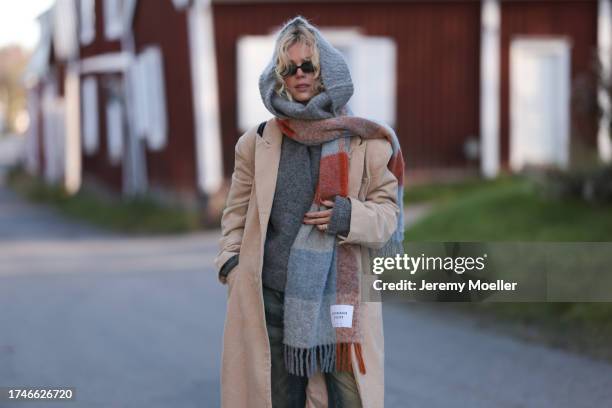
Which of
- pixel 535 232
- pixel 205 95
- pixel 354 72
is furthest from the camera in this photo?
pixel 354 72

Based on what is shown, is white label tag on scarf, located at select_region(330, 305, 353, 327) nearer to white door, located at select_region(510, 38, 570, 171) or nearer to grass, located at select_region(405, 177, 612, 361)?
grass, located at select_region(405, 177, 612, 361)

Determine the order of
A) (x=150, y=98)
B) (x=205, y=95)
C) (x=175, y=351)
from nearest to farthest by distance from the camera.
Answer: (x=175, y=351), (x=205, y=95), (x=150, y=98)

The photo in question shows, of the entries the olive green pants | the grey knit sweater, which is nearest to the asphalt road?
the olive green pants

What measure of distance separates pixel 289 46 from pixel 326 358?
1.21 metres

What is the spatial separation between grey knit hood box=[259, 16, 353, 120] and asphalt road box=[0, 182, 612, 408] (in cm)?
248

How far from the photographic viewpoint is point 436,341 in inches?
284

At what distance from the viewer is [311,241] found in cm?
366

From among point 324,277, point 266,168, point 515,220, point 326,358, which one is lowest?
point 326,358

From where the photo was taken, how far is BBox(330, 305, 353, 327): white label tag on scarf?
3664 mm

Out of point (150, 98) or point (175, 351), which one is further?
point (150, 98)

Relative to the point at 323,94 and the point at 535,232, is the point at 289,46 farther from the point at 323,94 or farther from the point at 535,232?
the point at 535,232

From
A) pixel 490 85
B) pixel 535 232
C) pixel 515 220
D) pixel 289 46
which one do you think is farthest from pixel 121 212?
pixel 289 46

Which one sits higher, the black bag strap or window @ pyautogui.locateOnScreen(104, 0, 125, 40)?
window @ pyautogui.locateOnScreen(104, 0, 125, 40)

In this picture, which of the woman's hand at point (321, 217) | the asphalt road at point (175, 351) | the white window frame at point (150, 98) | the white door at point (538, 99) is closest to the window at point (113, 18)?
the white window frame at point (150, 98)
